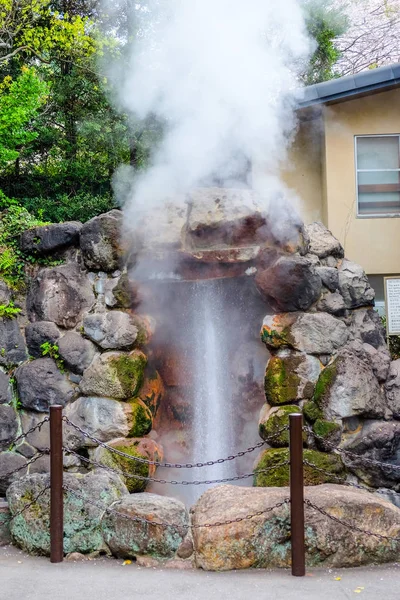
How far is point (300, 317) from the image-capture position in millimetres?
7605

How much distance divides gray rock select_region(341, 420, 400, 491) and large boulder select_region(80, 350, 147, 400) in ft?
8.15

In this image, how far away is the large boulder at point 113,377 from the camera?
7.54 metres

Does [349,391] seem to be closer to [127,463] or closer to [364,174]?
[127,463]

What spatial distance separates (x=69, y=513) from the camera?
221 inches

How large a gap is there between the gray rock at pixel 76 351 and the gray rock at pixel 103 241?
0.94 metres

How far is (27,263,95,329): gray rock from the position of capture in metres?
7.92

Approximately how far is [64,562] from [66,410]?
7.73 ft

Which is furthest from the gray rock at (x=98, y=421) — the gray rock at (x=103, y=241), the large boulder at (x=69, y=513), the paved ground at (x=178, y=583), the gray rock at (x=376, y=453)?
the gray rock at (x=376, y=453)

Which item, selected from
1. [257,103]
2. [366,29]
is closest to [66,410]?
[257,103]

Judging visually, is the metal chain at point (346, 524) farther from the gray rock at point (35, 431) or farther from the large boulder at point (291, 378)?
the gray rock at point (35, 431)

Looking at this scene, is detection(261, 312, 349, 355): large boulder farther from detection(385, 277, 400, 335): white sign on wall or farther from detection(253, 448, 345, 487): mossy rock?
detection(385, 277, 400, 335): white sign on wall

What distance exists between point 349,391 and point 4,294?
4278mm

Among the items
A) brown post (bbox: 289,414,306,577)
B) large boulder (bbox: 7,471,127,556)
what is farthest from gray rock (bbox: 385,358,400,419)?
large boulder (bbox: 7,471,127,556)

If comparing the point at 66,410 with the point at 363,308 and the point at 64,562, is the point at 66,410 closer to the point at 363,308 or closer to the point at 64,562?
the point at 64,562
